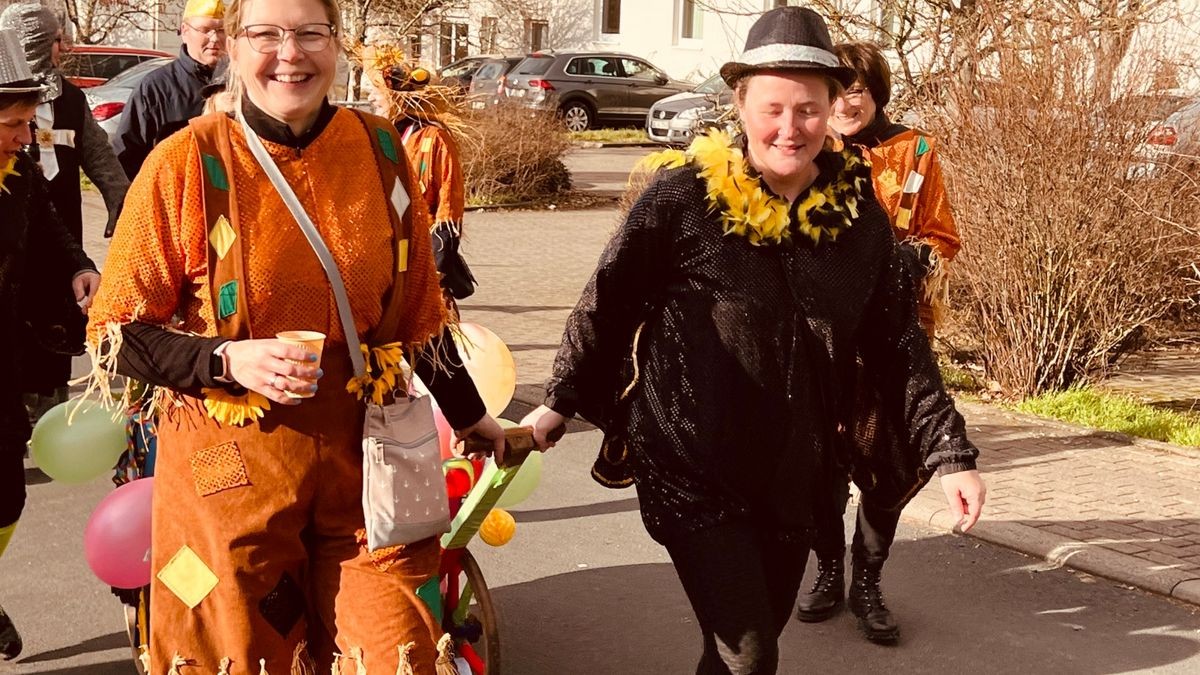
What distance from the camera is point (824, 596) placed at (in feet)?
17.7

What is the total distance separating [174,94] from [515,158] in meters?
12.5

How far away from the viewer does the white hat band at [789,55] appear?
3.33 m

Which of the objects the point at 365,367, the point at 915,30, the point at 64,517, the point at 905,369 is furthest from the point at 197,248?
the point at 915,30

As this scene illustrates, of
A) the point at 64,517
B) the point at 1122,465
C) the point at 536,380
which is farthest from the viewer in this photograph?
the point at 536,380

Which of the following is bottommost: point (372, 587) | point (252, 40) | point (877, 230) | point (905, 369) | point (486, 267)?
point (486, 267)

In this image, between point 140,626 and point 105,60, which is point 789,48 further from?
point 105,60

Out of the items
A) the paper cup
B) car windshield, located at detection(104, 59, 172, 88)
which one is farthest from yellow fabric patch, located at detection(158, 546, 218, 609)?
car windshield, located at detection(104, 59, 172, 88)

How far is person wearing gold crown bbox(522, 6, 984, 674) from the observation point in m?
3.35

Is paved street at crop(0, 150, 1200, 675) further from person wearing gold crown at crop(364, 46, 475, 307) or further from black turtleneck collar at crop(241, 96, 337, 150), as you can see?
black turtleneck collar at crop(241, 96, 337, 150)

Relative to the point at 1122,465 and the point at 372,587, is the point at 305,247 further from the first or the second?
the point at 1122,465

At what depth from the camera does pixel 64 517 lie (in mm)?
6543

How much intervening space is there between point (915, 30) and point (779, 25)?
8539 millimetres

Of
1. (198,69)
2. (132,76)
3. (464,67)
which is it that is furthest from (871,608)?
(464,67)

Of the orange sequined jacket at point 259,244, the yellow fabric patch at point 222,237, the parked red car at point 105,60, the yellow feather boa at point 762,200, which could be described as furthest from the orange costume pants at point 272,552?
the parked red car at point 105,60
